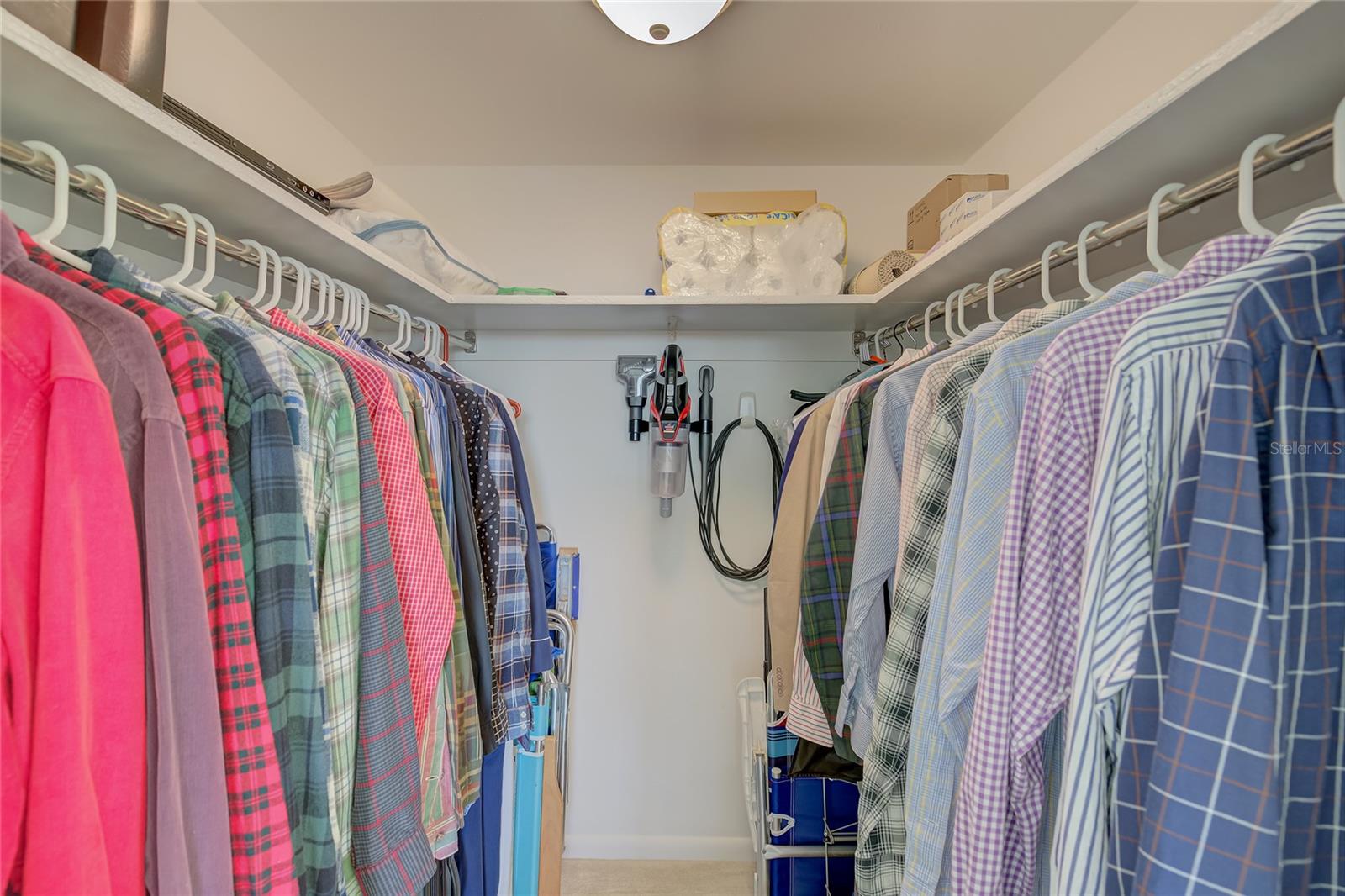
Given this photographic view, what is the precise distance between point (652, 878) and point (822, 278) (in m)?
1.85

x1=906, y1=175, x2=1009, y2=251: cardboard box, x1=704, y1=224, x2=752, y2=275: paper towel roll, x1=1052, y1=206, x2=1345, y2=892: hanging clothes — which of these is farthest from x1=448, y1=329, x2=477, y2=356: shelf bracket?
x1=1052, y1=206, x2=1345, y2=892: hanging clothes

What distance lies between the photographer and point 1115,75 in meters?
1.39

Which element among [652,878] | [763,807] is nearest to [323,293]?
[763,807]

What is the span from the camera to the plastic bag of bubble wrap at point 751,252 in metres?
1.66

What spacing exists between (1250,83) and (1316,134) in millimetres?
83

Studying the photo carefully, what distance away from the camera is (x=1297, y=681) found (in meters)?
0.50

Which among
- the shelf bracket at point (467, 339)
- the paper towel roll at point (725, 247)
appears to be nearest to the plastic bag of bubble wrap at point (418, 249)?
the shelf bracket at point (467, 339)

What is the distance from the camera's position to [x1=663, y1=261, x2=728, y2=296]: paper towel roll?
1675mm

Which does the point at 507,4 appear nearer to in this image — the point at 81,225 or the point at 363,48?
the point at 363,48

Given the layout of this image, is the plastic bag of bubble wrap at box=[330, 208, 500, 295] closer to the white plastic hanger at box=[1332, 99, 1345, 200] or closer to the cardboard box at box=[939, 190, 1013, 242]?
the cardboard box at box=[939, 190, 1013, 242]

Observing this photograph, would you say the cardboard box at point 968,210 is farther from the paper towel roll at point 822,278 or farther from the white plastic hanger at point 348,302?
the white plastic hanger at point 348,302

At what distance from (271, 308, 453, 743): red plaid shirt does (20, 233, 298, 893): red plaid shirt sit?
27cm

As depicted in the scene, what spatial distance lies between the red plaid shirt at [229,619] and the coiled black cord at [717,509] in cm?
147

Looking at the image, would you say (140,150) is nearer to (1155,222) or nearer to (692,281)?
(692,281)
